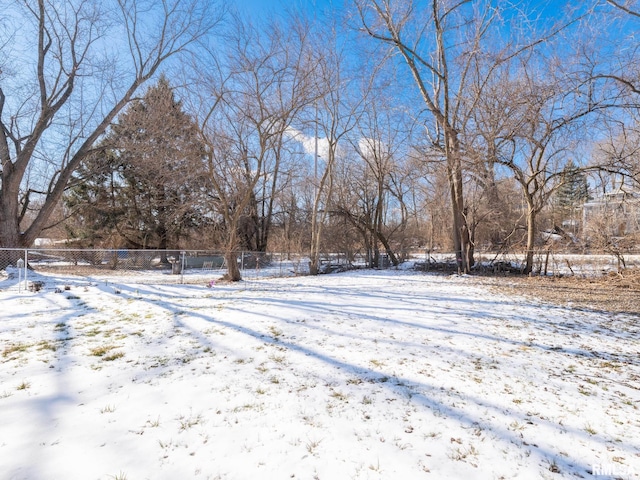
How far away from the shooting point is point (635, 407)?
2.77m

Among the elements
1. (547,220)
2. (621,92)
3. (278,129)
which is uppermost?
(278,129)

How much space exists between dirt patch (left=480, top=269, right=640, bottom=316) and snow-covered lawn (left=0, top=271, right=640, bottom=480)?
1643mm

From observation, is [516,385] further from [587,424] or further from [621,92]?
[621,92]

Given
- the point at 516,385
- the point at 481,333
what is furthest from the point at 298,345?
the point at 481,333

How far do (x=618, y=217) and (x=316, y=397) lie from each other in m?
14.3

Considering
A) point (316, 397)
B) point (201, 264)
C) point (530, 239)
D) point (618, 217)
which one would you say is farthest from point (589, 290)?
point (201, 264)

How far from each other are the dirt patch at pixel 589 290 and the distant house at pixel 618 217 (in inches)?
67.0

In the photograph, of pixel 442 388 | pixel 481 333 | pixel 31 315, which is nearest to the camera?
pixel 442 388

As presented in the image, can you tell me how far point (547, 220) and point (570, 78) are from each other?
60.2 ft

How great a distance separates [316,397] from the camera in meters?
2.89

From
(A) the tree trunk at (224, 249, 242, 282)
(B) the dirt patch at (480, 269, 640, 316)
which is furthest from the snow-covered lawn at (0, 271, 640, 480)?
(A) the tree trunk at (224, 249, 242, 282)

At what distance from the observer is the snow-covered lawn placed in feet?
6.73

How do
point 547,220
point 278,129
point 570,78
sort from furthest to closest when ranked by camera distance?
point 547,220 < point 278,129 < point 570,78

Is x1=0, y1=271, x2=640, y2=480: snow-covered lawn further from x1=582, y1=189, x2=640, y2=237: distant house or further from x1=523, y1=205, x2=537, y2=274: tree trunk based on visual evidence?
x1=523, y1=205, x2=537, y2=274: tree trunk
